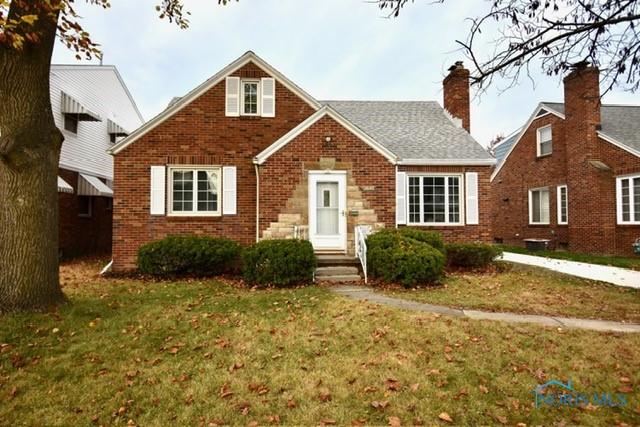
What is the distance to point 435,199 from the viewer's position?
11.9 m

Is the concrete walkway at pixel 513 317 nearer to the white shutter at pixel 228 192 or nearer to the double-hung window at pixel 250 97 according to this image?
the white shutter at pixel 228 192

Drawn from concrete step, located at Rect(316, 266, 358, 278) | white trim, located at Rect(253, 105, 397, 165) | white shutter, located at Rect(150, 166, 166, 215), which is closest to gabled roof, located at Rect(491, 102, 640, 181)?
white trim, located at Rect(253, 105, 397, 165)

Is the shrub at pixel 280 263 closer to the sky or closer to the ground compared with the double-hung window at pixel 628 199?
closer to the ground

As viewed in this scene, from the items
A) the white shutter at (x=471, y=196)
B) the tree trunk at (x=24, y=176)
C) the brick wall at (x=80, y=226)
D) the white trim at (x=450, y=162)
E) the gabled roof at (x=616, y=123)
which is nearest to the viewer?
the tree trunk at (x=24, y=176)

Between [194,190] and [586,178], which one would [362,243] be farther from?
[586,178]

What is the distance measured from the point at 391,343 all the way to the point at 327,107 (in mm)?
7282

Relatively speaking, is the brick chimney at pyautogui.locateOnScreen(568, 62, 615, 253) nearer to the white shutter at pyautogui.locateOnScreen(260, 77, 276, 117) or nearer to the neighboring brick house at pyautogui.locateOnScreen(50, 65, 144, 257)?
the white shutter at pyautogui.locateOnScreen(260, 77, 276, 117)

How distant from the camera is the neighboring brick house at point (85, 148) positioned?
14.1 metres

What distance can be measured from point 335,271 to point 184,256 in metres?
4.13

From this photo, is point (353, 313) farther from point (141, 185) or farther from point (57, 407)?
point (141, 185)

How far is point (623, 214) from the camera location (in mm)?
13516

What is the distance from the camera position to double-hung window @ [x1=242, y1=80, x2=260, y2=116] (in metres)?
11.3

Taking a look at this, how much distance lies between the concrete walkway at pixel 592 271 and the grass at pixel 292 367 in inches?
196

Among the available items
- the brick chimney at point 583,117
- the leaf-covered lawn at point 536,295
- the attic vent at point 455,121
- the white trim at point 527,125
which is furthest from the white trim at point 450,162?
the white trim at point 527,125
